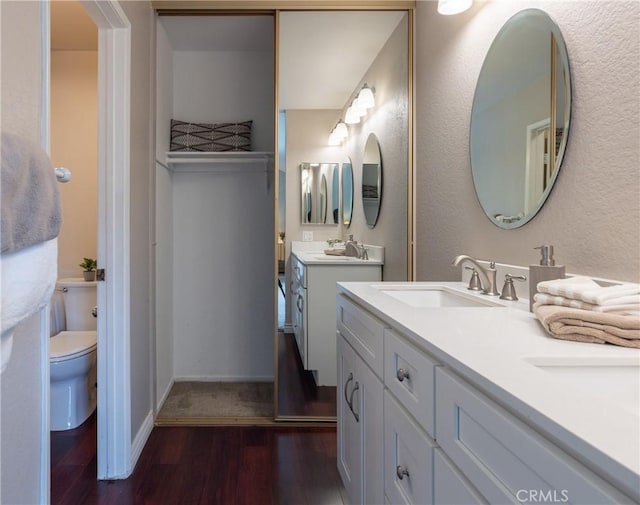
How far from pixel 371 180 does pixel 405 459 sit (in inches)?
73.1

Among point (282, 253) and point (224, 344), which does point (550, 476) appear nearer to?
point (282, 253)

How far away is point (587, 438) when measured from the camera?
1.22 ft

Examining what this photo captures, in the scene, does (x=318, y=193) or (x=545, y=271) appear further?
(x=318, y=193)

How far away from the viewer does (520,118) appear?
1.25 m

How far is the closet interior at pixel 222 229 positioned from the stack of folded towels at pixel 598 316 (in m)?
2.06

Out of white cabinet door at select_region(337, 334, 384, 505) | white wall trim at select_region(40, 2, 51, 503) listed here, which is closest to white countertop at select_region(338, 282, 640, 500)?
white cabinet door at select_region(337, 334, 384, 505)

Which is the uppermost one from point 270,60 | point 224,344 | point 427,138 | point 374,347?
point 270,60

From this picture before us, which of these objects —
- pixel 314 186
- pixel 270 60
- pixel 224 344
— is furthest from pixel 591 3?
pixel 224 344

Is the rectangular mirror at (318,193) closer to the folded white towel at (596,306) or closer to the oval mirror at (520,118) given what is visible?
the oval mirror at (520,118)

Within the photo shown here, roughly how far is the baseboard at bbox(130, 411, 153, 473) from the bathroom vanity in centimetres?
94

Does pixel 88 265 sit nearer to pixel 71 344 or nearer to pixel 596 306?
pixel 71 344

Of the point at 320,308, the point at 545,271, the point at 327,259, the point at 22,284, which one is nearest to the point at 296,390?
the point at 320,308

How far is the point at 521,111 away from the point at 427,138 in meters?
0.78

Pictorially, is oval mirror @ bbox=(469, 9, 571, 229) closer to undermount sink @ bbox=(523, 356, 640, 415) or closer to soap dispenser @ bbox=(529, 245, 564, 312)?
soap dispenser @ bbox=(529, 245, 564, 312)
